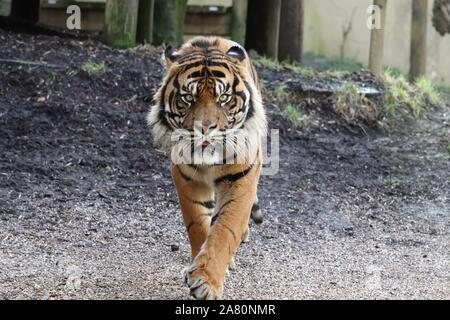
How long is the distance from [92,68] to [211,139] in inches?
156

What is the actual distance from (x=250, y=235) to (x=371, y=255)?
0.90m

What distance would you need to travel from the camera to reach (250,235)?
6.23m

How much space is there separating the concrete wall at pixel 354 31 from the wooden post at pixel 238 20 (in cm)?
430

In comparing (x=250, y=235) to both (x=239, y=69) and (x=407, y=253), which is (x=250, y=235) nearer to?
(x=407, y=253)

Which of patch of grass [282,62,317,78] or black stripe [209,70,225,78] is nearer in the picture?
black stripe [209,70,225,78]

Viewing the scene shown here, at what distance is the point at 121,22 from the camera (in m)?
8.92

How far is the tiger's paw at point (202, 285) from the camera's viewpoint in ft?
14.1

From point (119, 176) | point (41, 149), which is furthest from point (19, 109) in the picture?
point (119, 176)

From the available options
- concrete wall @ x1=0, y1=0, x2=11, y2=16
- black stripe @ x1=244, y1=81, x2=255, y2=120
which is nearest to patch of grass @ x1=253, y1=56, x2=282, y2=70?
black stripe @ x1=244, y1=81, x2=255, y2=120

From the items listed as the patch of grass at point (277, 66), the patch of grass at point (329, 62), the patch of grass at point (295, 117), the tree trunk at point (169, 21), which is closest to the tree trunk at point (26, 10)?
the tree trunk at point (169, 21)

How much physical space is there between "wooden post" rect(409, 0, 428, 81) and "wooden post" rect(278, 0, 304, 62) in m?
1.44

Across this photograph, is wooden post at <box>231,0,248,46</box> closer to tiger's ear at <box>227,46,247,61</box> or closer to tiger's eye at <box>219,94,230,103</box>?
tiger's ear at <box>227,46,247,61</box>

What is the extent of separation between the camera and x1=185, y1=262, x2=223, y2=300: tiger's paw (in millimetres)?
4285

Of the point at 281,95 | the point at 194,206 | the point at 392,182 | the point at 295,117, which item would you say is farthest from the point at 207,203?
the point at 281,95
